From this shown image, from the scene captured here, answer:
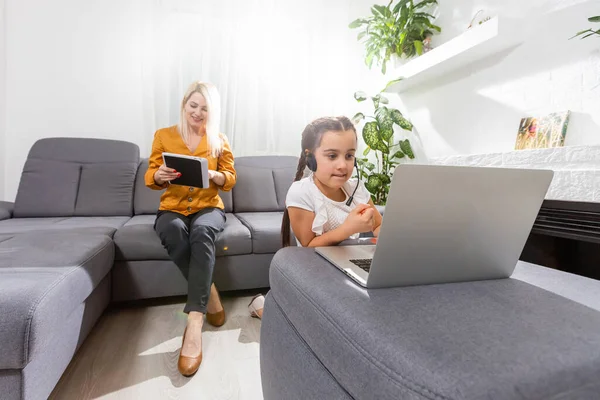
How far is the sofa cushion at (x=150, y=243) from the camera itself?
144cm

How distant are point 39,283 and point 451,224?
0.92m

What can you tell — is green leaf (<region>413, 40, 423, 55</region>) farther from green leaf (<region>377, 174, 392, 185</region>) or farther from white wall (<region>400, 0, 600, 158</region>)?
green leaf (<region>377, 174, 392, 185</region>)

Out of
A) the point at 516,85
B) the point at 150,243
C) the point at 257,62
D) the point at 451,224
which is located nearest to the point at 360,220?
the point at 451,224

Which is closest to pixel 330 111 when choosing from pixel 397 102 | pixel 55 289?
pixel 397 102

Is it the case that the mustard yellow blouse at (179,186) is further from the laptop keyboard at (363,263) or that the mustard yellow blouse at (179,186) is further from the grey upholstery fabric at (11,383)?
the laptop keyboard at (363,263)

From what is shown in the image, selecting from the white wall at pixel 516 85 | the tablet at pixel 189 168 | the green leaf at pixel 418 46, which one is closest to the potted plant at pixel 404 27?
the green leaf at pixel 418 46

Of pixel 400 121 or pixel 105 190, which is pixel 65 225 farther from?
pixel 400 121

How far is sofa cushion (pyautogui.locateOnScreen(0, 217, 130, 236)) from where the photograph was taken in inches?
55.7

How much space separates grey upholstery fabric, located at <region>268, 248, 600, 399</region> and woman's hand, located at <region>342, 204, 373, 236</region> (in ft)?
0.68

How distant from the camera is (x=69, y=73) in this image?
7.30 ft

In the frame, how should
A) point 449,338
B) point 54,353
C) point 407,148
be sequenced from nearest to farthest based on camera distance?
point 449,338, point 54,353, point 407,148

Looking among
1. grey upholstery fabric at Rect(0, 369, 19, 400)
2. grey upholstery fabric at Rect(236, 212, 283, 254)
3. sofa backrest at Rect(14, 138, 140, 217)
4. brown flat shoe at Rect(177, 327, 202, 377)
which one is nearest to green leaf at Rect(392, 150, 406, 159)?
grey upholstery fabric at Rect(236, 212, 283, 254)

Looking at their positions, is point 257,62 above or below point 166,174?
above

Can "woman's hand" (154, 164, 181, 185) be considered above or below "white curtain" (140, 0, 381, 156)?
below
